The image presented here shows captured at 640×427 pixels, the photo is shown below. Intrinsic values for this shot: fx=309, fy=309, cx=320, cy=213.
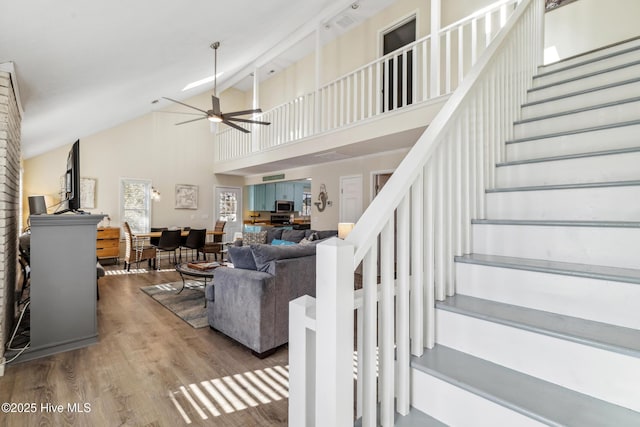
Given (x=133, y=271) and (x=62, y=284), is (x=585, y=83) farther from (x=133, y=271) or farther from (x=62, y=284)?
(x=133, y=271)

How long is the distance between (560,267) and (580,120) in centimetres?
128

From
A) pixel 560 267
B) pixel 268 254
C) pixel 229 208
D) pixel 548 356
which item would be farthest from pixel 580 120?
pixel 229 208

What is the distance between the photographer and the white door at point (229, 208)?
9250 millimetres

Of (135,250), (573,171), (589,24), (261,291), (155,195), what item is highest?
(589,24)

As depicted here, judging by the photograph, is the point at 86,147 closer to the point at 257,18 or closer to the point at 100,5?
the point at 257,18

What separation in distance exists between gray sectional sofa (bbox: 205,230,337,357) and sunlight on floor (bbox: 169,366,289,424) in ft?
1.17

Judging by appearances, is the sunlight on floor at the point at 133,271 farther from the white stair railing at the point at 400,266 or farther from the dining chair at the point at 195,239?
the white stair railing at the point at 400,266

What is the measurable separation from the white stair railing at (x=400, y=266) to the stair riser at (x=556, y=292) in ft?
0.39

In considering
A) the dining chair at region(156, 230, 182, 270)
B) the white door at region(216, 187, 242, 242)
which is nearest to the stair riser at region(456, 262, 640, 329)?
the dining chair at region(156, 230, 182, 270)

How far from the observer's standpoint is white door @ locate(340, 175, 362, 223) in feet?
20.6

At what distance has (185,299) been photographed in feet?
14.4

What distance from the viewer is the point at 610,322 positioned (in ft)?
3.72

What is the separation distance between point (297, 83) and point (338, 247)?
806 cm

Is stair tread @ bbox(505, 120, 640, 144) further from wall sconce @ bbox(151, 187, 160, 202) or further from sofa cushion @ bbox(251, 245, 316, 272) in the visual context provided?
wall sconce @ bbox(151, 187, 160, 202)
